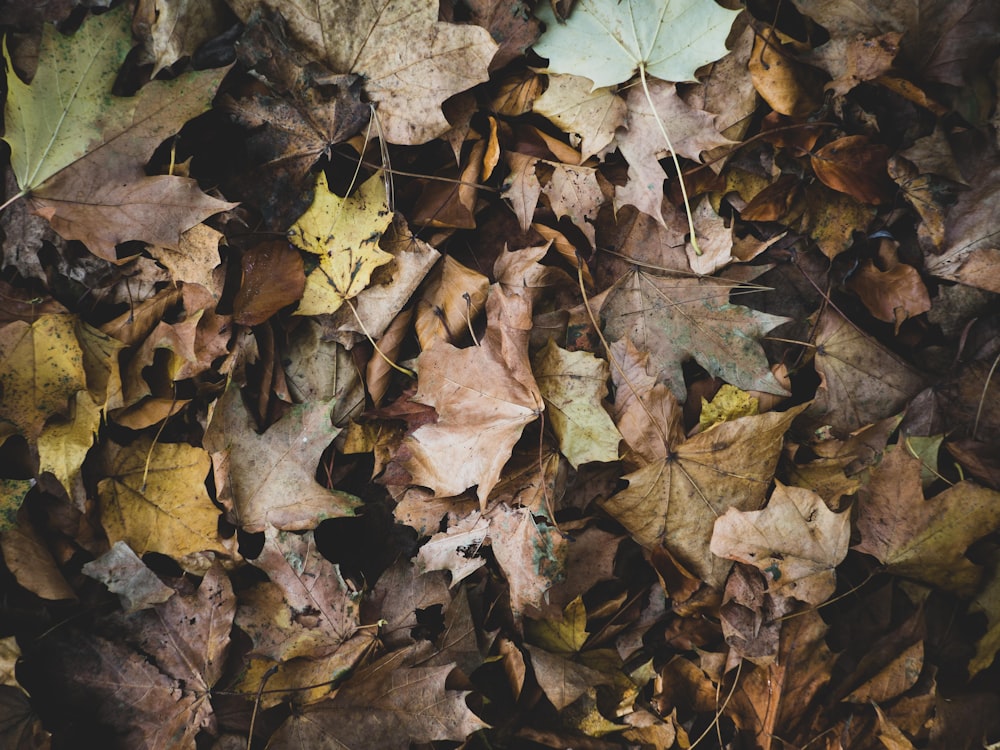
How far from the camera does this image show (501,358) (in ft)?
5.07

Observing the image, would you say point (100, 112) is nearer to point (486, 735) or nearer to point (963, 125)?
point (486, 735)

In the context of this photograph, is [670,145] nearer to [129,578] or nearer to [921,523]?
[921,523]

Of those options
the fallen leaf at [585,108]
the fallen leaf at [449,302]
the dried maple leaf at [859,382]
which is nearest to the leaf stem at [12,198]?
the fallen leaf at [449,302]

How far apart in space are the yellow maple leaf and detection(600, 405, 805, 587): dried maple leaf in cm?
87

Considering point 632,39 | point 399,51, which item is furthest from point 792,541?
point 399,51

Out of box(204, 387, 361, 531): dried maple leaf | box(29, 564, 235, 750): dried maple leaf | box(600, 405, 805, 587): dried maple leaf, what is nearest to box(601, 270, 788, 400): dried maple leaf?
box(600, 405, 805, 587): dried maple leaf

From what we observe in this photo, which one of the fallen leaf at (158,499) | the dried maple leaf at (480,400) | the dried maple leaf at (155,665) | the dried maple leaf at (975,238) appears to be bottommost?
the dried maple leaf at (155,665)

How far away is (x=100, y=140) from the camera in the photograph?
1.54 m

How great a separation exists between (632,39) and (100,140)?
1344 millimetres

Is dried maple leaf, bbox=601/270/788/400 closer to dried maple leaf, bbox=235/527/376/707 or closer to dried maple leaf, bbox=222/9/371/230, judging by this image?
dried maple leaf, bbox=222/9/371/230

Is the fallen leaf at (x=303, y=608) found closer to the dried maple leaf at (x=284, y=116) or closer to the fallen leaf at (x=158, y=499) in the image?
Result: the fallen leaf at (x=158, y=499)

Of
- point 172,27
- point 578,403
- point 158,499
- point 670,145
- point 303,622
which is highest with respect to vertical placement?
point 172,27

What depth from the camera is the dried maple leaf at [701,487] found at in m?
1.56

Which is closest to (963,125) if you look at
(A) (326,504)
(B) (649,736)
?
(B) (649,736)
